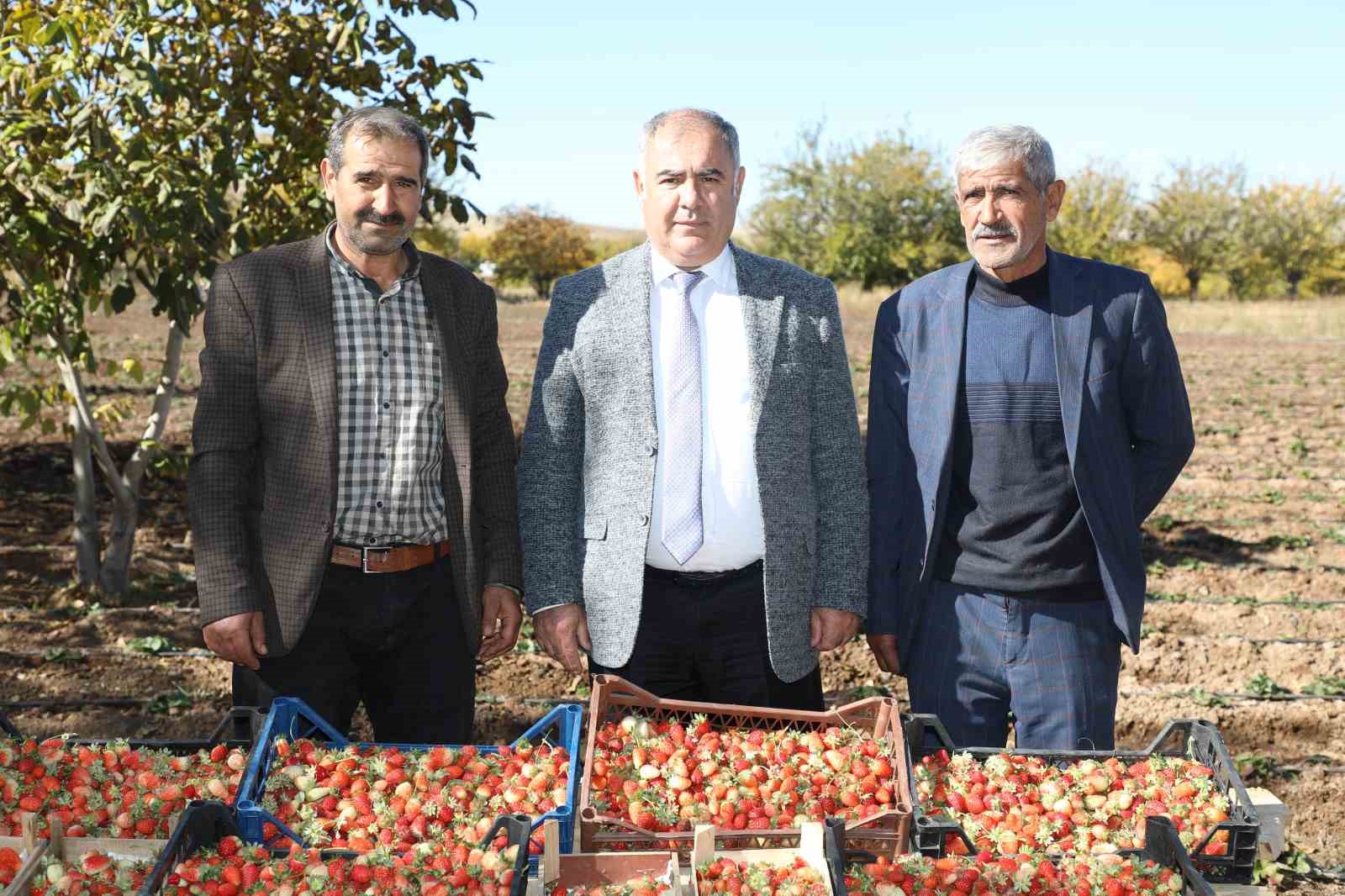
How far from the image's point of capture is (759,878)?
2330 millimetres

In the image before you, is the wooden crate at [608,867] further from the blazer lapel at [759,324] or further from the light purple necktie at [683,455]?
the blazer lapel at [759,324]

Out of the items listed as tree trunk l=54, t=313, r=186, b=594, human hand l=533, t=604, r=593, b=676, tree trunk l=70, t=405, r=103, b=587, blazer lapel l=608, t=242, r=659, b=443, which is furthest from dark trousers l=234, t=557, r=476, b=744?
tree trunk l=70, t=405, r=103, b=587

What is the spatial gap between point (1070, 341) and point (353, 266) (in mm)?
1872

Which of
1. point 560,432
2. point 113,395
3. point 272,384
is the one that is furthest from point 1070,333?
point 113,395

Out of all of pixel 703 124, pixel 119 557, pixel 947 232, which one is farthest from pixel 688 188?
pixel 947 232

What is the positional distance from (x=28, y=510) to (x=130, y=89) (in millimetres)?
5252

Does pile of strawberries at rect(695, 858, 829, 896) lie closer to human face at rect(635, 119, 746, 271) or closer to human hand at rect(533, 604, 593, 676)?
human hand at rect(533, 604, 593, 676)

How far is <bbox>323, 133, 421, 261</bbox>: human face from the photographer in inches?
116

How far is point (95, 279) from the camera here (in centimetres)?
550

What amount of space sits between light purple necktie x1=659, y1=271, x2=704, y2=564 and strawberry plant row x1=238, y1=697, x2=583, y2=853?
51cm

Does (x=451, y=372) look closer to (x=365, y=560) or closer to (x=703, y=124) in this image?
(x=365, y=560)

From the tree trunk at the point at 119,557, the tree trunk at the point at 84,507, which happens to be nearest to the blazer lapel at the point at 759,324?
the tree trunk at the point at 84,507

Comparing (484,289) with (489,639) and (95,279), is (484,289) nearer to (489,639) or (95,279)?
(489,639)

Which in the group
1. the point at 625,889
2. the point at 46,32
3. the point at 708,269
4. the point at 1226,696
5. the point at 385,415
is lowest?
the point at 1226,696
